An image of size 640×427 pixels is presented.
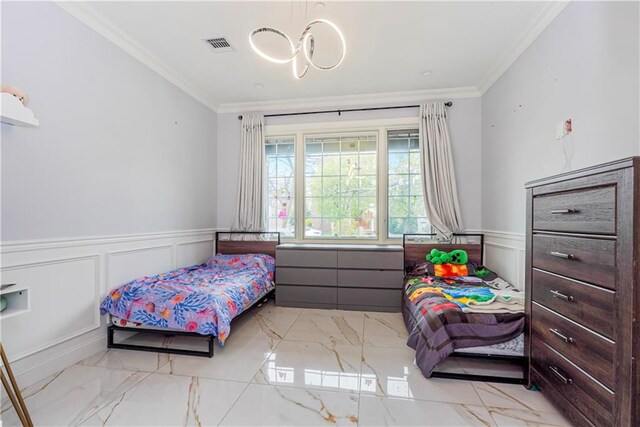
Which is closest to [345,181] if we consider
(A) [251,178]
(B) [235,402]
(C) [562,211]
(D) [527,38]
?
(A) [251,178]

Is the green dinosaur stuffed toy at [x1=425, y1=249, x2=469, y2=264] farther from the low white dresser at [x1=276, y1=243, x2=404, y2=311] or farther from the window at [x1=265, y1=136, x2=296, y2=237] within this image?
the window at [x1=265, y1=136, x2=296, y2=237]

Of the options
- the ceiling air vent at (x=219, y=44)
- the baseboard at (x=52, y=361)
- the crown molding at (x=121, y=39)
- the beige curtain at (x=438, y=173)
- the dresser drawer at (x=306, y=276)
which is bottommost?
the baseboard at (x=52, y=361)

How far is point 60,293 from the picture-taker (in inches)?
81.8

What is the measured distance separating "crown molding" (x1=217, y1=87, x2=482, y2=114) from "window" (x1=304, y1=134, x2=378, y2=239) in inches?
17.5

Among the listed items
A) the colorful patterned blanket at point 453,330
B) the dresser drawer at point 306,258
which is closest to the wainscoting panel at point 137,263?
the dresser drawer at point 306,258

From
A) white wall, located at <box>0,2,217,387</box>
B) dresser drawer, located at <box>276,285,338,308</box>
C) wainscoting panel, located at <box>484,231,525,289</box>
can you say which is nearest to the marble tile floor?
white wall, located at <box>0,2,217,387</box>

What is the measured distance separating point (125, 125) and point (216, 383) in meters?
2.34

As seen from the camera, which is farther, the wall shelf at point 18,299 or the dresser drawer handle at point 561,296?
the wall shelf at point 18,299

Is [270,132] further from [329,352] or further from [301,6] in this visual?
[329,352]

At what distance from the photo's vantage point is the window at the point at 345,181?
386 centimetres

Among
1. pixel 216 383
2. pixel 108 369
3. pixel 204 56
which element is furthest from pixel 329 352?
pixel 204 56

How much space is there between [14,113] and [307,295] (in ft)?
9.63

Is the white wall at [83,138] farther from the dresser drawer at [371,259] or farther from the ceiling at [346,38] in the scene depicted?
the dresser drawer at [371,259]

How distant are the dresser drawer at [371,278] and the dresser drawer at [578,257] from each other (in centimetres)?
170
